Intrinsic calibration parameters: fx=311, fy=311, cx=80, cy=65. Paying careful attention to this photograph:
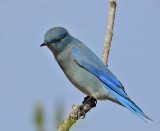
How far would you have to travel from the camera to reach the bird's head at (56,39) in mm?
4526

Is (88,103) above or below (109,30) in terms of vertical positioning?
below

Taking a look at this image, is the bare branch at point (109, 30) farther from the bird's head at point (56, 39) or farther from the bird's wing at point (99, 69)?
the bird's head at point (56, 39)

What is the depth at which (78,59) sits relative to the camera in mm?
4895

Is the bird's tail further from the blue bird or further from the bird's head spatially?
the bird's head

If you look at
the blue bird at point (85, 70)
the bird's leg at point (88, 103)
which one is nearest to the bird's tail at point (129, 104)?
the blue bird at point (85, 70)

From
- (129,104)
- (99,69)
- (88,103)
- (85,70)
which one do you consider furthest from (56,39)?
(129,104)

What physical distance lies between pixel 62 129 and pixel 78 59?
2.56 meters

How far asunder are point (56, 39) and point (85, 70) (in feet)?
2.24

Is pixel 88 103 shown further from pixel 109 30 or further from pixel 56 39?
pixel 109 30

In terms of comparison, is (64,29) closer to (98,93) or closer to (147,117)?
(98,93)

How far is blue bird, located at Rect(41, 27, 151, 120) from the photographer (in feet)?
15.5

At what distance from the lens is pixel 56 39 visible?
466 centimetres

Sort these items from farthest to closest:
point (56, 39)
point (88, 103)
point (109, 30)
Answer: point (109, 30)
point (56, 39)
point (88, 103)

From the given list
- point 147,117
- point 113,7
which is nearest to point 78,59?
point 113,7
